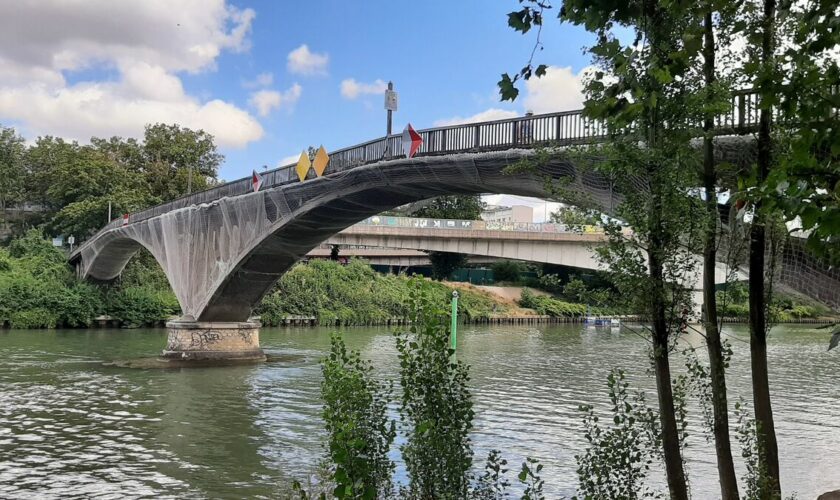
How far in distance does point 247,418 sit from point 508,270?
6365 centimetres

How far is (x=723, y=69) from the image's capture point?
693cm

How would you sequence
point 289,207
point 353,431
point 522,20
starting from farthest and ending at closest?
point 289,207 < point 353,431 < point 522,20

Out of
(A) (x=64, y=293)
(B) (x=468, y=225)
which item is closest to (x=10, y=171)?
(A) (x=64, y=293)

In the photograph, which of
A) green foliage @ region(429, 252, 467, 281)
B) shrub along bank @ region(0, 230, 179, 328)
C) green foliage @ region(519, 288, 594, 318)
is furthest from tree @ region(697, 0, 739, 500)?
green foliage @ region(429, 252, 467, 281)

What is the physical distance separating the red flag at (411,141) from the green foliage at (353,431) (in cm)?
1168

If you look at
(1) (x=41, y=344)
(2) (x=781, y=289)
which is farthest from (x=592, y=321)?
(2) (x=781, y=289)

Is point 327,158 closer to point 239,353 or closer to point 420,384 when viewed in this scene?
point 239,353

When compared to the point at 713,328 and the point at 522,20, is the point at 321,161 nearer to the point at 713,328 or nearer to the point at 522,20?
the point at 713,328

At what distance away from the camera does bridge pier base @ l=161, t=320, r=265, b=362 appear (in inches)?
1230

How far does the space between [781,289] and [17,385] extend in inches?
859

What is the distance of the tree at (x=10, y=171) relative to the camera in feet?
228

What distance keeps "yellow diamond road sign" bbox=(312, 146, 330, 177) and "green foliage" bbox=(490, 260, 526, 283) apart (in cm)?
5740

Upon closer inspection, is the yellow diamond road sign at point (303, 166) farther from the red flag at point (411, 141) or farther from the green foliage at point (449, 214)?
the green foliage at point (449, 214)

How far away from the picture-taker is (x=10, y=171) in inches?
2783
